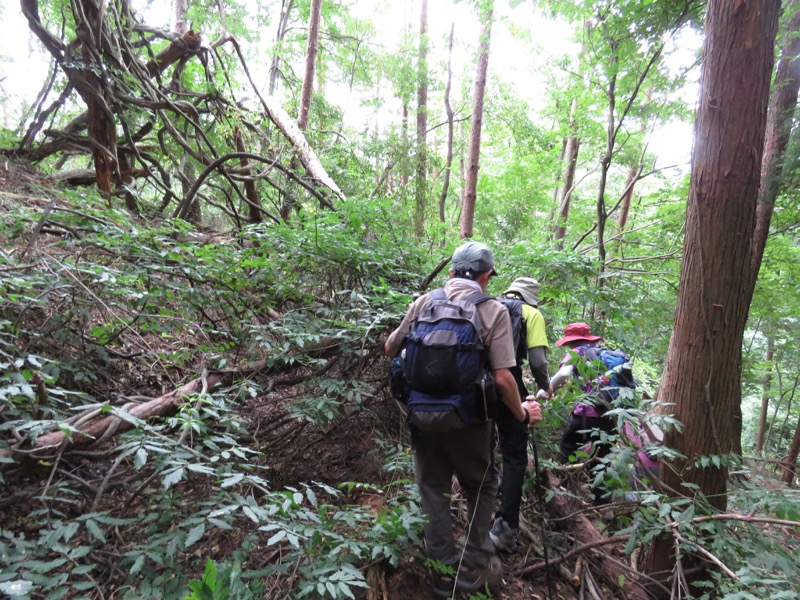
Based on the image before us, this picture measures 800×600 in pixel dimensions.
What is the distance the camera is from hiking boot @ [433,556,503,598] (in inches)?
89.0

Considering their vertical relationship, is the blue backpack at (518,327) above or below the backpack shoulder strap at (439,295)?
below

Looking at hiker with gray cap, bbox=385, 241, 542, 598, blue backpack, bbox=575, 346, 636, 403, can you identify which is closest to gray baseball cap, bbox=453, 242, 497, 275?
hiker with gray cap, bbox=385, 241, 542, 598

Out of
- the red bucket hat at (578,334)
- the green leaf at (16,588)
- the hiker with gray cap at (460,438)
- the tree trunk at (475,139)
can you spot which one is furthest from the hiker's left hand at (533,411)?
the tree trunk at (475,139)

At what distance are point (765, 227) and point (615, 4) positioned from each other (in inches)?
127

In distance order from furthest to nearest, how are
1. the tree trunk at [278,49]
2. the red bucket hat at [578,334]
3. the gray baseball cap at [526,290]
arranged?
the tree trunk at [278,49] < the red bucket hat at [578,334] < the gray baseball cap at [526,290]

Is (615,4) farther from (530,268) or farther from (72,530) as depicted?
(72,530)

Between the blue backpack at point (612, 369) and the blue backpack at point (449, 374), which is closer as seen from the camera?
the blue backpack at point (449, 374)

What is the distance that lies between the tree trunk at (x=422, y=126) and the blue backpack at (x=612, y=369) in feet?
13.7

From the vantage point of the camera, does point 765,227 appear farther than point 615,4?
Yes

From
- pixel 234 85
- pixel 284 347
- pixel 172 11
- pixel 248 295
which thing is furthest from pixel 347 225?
pixel 172 11

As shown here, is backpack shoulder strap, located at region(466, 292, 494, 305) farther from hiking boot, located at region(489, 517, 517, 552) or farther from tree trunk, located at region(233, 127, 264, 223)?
tree trunk, located at region(233, 127, 264, 223)

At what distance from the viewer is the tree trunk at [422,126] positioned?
24.8ft

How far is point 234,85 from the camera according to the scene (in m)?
7.90

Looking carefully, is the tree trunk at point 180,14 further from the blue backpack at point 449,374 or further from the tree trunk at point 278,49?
the blue backpack at point 449,374
